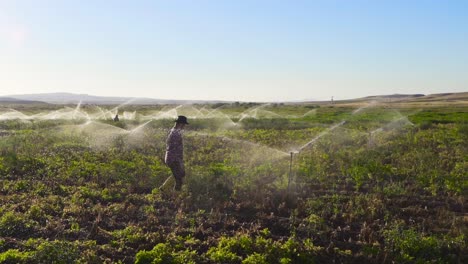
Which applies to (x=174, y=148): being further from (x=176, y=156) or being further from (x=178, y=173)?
(x=178, y=173)

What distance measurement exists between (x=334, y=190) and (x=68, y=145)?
1199cm

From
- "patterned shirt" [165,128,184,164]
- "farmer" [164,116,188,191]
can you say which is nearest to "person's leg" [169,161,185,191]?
"farmer" [164,116,188,191]

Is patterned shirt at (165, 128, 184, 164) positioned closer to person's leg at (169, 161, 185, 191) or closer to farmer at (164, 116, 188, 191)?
farmer at (164, 116, 188, 191)

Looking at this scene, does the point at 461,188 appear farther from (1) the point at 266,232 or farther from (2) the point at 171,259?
(2) the point at 171,259

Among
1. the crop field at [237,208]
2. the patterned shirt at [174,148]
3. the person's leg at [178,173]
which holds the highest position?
the patterned shirt at [174,148]

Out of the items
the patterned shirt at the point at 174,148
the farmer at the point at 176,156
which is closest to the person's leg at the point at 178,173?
the farmer at the point at 176,156

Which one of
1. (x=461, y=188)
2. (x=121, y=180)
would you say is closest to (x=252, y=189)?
(x=121, y=180)

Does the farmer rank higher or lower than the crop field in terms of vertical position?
higher

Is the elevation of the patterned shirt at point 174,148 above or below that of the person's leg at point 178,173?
above

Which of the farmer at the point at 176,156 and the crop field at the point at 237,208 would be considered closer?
the crop field at the point at 237,208

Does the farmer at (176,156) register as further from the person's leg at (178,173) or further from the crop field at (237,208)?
the crop field at (237,208)

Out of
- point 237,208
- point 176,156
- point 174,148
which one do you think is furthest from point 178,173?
point 237,208

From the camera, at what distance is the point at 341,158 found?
596 inches

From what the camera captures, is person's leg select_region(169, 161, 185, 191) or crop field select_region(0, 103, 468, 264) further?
person's leg select_region(169, 161, 185, 191)
